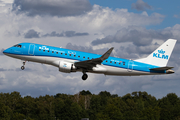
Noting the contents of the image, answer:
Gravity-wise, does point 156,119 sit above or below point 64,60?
below

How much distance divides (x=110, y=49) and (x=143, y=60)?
1280 centimetres

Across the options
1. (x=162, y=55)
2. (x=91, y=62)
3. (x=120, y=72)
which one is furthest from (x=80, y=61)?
(x=162, y=55)

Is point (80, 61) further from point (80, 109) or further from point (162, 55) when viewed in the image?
point (80, 109)

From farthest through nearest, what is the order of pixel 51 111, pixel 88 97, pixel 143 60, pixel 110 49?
pixel 88 97
pixel 51 111
pixel 143 60
pixel 110 49

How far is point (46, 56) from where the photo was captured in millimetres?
51406

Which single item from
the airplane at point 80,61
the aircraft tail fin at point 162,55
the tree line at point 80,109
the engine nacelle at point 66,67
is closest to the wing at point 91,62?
the airplane at point 80,61

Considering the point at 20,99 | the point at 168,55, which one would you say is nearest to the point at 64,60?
the point at 168,55

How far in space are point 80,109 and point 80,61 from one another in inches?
4070

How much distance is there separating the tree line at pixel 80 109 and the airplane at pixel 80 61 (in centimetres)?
8504

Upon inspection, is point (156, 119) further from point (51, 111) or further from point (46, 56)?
point (46, 56)

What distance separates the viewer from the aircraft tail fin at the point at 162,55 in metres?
58.1

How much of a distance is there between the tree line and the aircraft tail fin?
82.4 meters

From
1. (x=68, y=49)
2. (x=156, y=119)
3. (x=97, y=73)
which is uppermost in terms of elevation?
(x=68, y=49)

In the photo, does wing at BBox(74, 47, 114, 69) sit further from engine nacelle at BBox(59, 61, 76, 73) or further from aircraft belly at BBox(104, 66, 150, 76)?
aircraft belly at BBox(104, 66, 150, 76)
